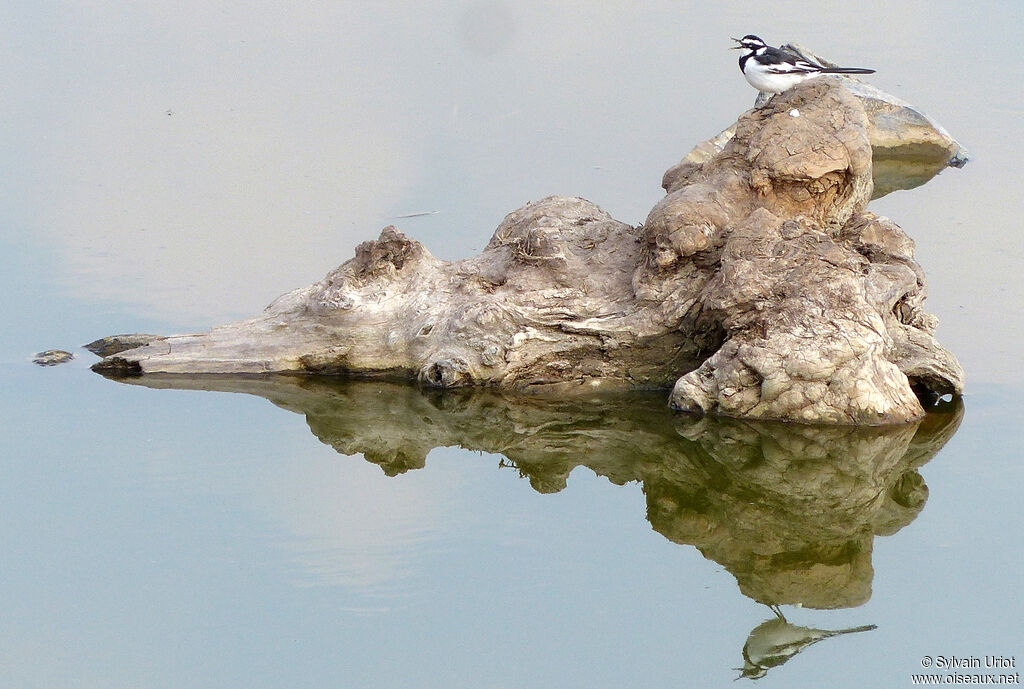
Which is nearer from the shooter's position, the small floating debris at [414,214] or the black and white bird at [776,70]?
the black and white bird at [776,70]

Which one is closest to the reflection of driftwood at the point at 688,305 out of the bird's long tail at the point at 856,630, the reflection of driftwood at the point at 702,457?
the reflection of driftwood at the point at 702,457

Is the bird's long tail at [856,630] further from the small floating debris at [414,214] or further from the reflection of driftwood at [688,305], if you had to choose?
the small floating debris at [414,214]

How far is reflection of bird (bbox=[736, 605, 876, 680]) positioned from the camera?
18.2 ft

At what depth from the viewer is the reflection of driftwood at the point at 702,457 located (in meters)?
6.46

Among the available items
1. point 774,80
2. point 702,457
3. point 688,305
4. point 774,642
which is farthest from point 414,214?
point 774,642

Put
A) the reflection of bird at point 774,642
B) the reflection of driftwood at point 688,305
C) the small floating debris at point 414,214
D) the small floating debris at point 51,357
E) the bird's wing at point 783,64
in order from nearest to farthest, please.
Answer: the reflection of bird at point 774,642, the reflection of driftwood at point 688,305, the small floating debris at point 51,357, the bird's wing at point 783,64, the small floating debris at point 414,214

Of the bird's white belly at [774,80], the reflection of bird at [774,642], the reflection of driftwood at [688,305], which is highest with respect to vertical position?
the bird's white belly at [774,80]

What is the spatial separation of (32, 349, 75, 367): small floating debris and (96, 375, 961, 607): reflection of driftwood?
563 millimetres

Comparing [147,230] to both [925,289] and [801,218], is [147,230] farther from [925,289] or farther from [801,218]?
[925,289]

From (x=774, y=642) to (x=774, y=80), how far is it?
4035 mm

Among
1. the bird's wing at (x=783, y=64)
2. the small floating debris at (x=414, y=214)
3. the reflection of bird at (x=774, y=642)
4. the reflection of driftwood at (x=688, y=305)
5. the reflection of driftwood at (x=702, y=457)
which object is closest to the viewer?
the reflection of bird at (x=774, y=642)

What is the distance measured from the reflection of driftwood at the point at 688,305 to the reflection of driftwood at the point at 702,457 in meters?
0.14

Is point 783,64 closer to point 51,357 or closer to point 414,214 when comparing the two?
point 414,214

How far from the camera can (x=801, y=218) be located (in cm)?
791
